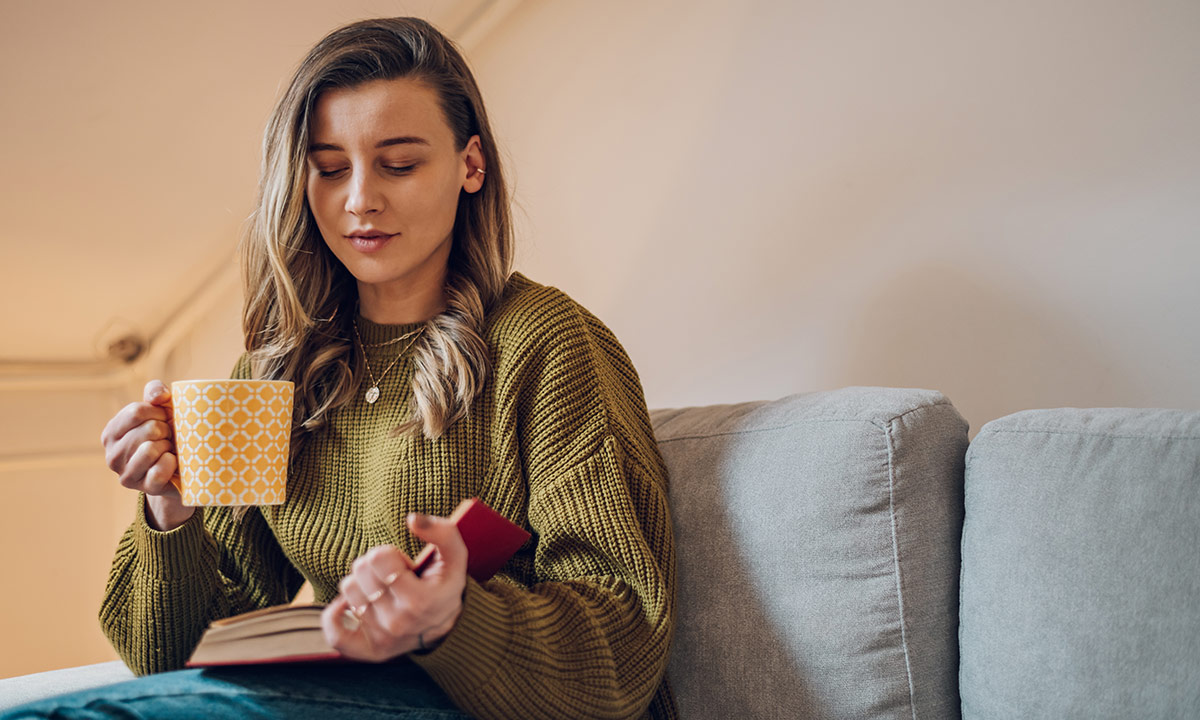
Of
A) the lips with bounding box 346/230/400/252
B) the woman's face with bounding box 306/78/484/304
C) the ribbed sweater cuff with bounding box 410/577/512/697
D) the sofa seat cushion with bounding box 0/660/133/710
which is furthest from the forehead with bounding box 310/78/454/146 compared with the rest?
the sofa seat cushion with bounding box 0/660/133/710

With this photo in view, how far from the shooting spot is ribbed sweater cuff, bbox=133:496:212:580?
3.29 ft

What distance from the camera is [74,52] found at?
1.65 m

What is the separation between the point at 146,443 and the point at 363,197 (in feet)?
1.19

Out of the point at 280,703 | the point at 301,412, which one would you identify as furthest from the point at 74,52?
the point at 280,703

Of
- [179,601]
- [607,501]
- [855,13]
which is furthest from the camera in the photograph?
[855,13]

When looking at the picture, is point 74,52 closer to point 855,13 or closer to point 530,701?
point 855,13

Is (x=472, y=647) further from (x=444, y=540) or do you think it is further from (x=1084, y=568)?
(x=1084, y=568)

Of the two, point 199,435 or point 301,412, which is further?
point 301,412

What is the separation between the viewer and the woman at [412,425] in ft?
2.79

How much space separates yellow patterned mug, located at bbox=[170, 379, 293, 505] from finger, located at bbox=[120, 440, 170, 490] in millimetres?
55

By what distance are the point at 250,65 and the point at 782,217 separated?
1.15m

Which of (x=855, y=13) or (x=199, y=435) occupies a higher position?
(x=855, y=13)

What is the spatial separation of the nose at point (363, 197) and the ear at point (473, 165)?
0.43ft

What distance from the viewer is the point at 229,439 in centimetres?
80
